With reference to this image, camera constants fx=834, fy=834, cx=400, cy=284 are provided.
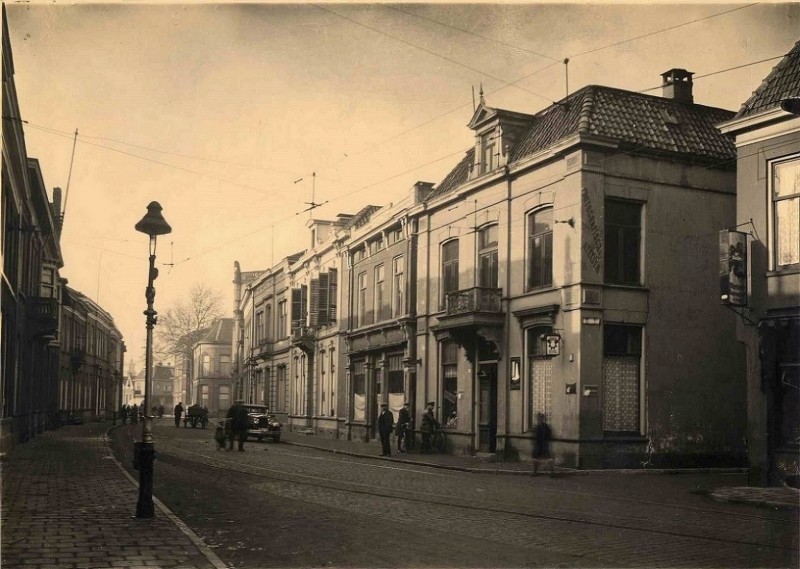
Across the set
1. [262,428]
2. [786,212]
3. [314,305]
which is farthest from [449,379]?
[314,305]

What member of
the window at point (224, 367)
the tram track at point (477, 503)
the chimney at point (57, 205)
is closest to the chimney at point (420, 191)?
the tram track at point (477, 503)

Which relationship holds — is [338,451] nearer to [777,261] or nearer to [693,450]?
[693,450]

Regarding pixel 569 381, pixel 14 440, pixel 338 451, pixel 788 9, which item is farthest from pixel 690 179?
pixel 14 440

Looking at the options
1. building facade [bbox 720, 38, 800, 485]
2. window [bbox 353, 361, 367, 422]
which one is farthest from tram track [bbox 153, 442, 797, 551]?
window [bbox 353, 361, 367, 422]

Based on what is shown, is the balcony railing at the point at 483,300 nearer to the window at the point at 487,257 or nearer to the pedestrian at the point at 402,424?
the window at the point at 487,257

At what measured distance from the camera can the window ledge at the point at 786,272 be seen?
16.1 m

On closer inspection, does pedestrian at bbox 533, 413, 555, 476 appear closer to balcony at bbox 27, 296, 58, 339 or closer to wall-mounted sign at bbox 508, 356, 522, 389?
wall-mounted sign at bbox 508, 356, 522, 389

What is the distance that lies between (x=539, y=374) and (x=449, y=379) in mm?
5156

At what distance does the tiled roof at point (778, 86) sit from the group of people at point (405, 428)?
554 inches

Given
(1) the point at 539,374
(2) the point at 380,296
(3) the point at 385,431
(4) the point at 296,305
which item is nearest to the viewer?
(1) the point at 539,374

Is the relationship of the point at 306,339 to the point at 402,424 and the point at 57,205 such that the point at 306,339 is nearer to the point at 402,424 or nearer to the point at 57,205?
the point at 57,205

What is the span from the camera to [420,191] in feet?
99.2

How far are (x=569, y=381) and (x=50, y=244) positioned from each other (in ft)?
86.2

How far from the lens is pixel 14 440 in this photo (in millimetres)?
23969
